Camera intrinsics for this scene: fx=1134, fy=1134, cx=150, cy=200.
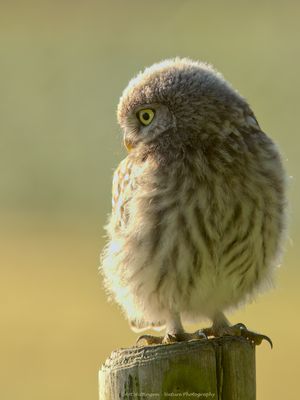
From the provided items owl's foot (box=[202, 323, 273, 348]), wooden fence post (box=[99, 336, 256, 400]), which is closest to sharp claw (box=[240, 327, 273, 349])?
owl's foot (box=[202, 323, 273, 348])

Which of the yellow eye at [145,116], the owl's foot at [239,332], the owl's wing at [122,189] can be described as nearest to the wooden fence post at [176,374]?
the owl's foot at [239,332]

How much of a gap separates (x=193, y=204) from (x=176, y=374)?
5.12 feet

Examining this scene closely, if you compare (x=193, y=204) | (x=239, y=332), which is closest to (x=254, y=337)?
(x=239, y=332)

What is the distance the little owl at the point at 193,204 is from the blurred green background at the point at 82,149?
2.13 feet

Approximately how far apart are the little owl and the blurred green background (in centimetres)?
65

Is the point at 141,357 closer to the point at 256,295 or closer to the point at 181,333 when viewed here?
the point at 181,333

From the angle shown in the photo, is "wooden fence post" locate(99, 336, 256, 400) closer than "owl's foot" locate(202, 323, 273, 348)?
Yes

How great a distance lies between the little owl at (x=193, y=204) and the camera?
6.33 metres

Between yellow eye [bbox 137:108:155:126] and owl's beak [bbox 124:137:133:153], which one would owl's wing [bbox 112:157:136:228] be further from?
yellow eye [bbox 137:108:155:126]

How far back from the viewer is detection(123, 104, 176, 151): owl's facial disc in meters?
6.62

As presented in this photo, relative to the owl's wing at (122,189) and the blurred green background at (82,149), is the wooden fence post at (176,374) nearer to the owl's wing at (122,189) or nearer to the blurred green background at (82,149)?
the owl's wing at (122,189)

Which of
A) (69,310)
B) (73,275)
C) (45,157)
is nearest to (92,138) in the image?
(45,157)

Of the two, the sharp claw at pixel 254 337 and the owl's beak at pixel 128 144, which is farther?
the owl's beak at pixel 128 144

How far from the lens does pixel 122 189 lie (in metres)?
6.78
